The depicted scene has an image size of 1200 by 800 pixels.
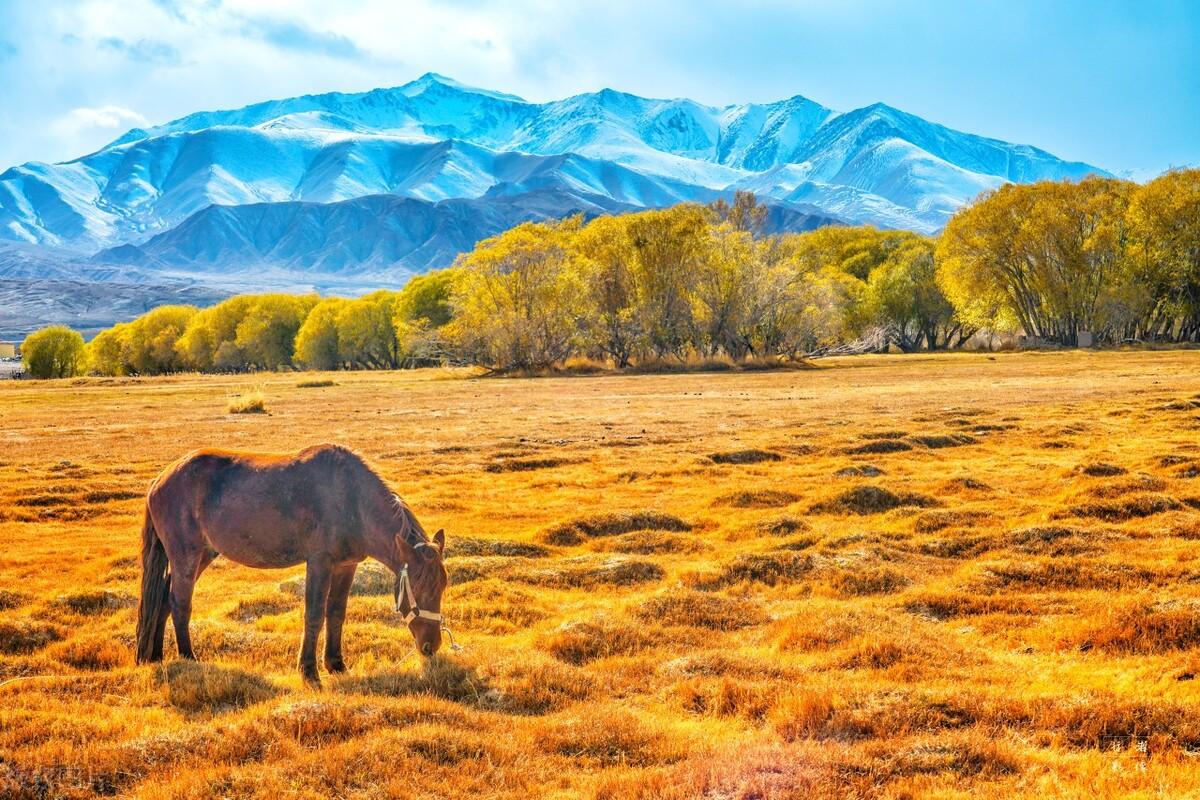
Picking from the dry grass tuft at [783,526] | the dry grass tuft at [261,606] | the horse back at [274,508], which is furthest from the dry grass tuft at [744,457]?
the horse back at [274,508]

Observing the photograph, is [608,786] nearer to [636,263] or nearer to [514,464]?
[514,464]

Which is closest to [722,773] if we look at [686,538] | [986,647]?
[986,647]

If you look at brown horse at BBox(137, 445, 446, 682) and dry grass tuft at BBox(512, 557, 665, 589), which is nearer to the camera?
brown horse at BBox(137, 445, 446, 682)

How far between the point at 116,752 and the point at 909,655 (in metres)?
8.44

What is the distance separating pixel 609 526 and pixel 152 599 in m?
9.79

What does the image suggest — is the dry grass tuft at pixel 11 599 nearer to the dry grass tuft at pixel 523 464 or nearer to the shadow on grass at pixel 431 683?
the shadow on grass at pixel 431 683

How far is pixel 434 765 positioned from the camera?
6852 millimetres

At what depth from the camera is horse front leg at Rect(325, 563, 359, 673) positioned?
9523 mm

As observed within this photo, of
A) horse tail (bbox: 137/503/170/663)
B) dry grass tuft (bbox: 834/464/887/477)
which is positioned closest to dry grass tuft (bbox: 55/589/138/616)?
horse tail (bbox: 137/503/170/663)

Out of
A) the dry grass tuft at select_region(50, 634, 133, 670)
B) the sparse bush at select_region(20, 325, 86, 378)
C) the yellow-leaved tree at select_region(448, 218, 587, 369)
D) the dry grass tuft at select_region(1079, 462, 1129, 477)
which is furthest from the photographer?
the sparse bush at select_region(20, 325, 86, 378)

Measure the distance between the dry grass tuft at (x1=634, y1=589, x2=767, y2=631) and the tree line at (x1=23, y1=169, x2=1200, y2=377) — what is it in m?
64.4

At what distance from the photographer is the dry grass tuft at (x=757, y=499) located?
19.9 metres

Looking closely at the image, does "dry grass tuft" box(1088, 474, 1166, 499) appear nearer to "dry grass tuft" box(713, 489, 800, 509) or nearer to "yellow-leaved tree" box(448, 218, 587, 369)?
"dry grass tuft" box(713, 489, 800, 509)

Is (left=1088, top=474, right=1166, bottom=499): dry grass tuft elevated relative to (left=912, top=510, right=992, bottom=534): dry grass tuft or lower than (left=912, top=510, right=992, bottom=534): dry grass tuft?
elevated
